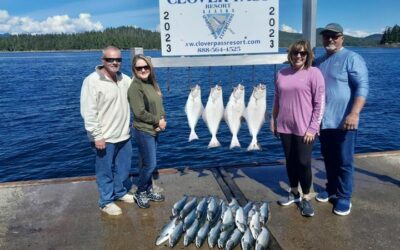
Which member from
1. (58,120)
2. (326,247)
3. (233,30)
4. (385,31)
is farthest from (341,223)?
(385,31)

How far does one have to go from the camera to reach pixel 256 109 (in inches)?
205

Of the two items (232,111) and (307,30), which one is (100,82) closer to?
(232,111)

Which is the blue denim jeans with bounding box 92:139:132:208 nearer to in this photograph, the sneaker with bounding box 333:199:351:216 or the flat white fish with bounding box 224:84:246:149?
the flat white fish with bounding box 224:84:246:149

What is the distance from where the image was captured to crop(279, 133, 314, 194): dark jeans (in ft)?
15.3

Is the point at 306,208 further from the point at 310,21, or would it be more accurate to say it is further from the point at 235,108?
the point at 310,21

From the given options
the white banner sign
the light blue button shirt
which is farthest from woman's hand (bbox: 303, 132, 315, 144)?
the white banner sign

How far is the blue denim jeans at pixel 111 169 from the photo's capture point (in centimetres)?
479

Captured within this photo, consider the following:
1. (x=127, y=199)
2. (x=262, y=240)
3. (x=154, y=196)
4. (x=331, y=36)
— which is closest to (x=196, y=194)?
(x=154, y=196)

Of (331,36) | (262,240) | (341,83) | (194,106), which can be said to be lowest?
(262,240)

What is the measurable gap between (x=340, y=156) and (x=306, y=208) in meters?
0.76

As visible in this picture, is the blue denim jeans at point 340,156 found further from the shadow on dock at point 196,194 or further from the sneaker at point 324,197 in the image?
the shadow on dock at point 196,194

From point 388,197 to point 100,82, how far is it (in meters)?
4.08

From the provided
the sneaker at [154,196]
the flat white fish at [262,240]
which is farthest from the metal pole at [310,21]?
the sneaker at [154,196]

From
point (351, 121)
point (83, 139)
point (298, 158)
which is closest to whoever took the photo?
point (351, 121)
